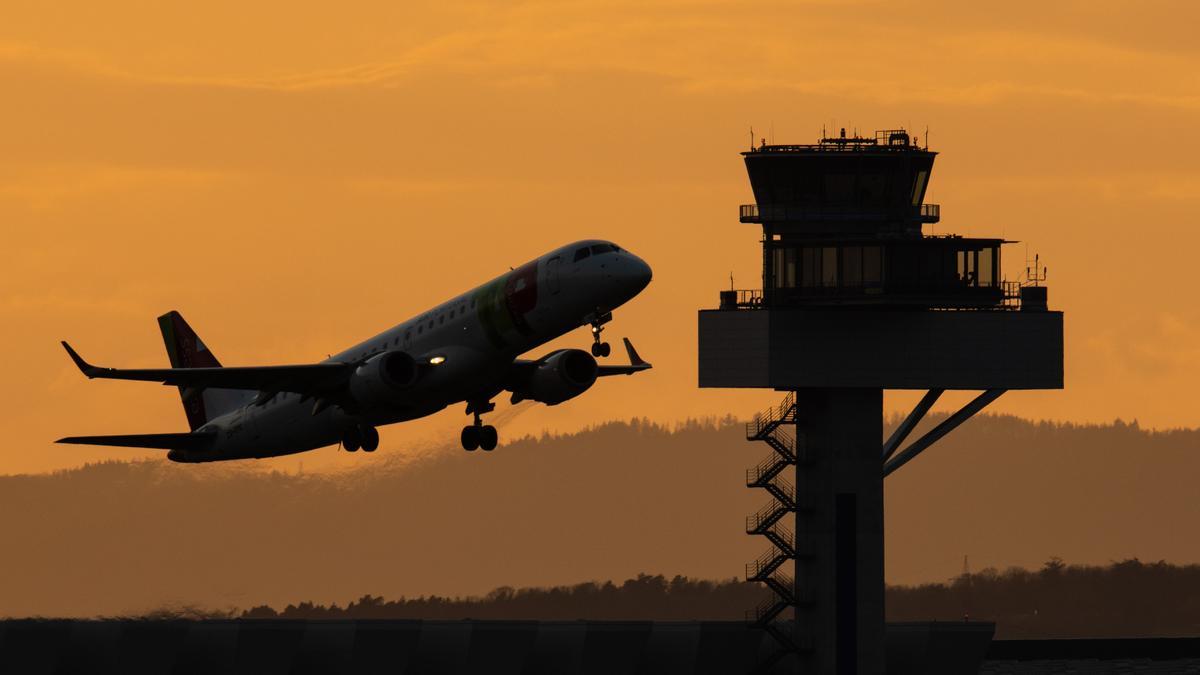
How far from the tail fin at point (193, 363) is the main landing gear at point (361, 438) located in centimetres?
1916

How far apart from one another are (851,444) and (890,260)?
11454mm

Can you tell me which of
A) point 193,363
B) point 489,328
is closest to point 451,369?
point 489,328

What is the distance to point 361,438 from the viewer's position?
134000 millimetres

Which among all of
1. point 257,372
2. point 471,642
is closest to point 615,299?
point 257,372

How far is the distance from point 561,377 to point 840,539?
50721mm

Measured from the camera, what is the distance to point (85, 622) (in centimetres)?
16838

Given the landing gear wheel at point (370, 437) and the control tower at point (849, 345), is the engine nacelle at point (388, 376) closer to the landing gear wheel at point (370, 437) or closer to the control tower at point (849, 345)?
the landing gear wheel at point (370, 437)

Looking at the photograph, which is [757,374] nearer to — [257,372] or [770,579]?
[770,579]

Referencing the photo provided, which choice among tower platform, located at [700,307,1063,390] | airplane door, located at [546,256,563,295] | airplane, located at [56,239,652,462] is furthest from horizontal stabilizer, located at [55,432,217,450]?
tower platform, located at [700,307,1063,390]

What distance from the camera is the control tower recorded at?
176375mm

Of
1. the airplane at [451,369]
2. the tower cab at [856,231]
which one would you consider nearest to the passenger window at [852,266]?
the tower cab at [856,231]

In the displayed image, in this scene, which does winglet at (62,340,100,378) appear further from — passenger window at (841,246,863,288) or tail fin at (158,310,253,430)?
passenger window at (841,246,863,288)

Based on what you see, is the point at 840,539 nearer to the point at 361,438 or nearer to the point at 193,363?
the point at 193,363

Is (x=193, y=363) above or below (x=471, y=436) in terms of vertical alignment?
above
